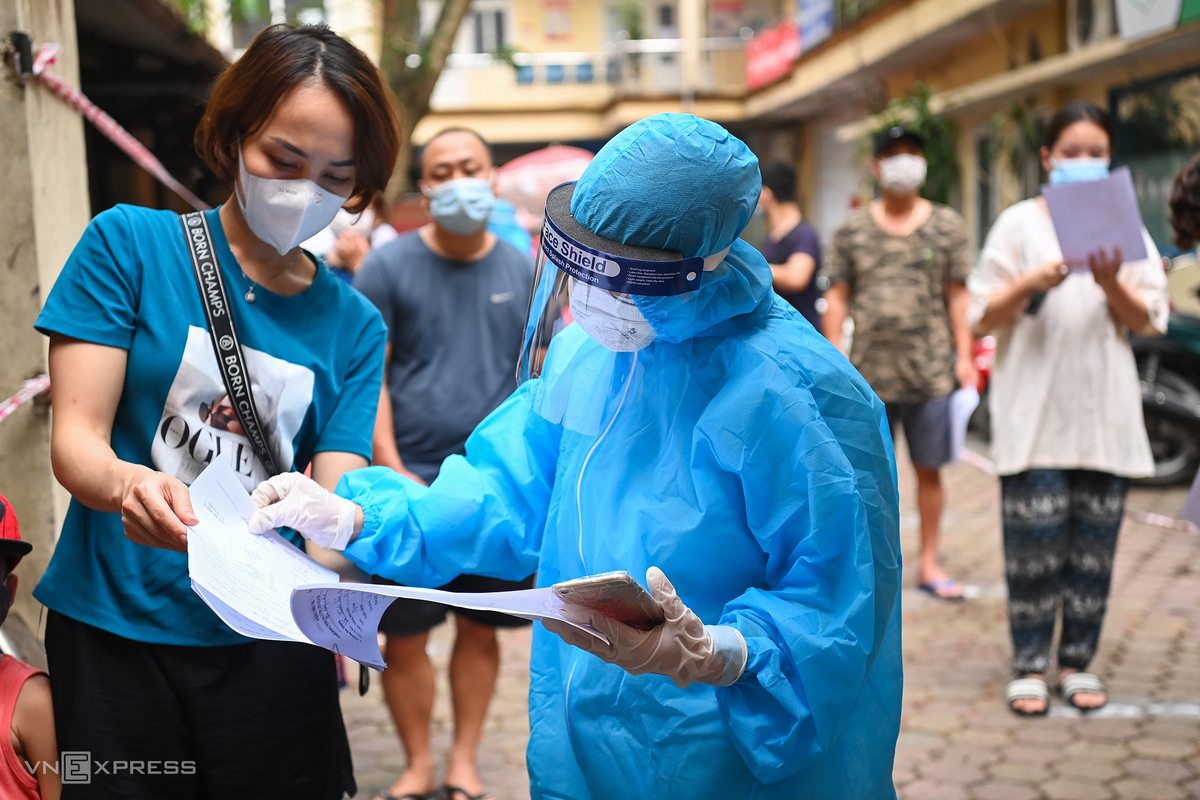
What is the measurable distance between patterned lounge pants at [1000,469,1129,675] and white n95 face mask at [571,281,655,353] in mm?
2826

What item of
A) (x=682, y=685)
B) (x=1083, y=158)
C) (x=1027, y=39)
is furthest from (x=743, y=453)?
A: (x=1027, y=39)

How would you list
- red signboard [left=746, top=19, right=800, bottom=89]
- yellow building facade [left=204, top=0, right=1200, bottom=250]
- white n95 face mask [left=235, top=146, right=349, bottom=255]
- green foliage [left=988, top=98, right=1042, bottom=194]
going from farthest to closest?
red signboard [left=746, top=19, right=800, bottom=89] < green foliage [left=988, top=98, right=1042, bottom=194] < yellow building facade [left=204, top=0, right=1200, bottom=250] < white n95 face mask [left=235, top=146, right=349, bottom=255]

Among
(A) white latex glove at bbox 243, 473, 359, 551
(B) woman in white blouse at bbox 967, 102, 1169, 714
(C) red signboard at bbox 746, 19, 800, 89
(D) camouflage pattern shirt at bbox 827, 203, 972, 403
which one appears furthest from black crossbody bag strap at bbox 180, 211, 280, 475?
(C) red signboard at bbox 746, 19, 800, 89

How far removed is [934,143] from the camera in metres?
12.5

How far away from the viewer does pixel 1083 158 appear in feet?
13.1

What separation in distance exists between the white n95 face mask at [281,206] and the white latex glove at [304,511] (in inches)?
17.0

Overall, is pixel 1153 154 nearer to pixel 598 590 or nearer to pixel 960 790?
pixel 960 790

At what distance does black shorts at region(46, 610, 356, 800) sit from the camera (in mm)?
1833

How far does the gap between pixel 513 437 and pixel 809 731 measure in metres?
0.71

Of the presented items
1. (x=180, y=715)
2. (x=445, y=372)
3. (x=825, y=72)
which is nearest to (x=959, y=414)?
(x=445, y=372)

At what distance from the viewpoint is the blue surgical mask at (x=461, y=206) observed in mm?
3758

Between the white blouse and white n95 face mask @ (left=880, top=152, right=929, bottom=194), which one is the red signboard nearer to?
white n95 face mask @ (left=880, top=152, right=929, bottom=194)

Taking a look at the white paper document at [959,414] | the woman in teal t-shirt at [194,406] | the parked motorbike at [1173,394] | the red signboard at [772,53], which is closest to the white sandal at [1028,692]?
the white paper document at [959,414]

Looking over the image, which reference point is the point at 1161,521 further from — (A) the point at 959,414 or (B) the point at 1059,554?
(B) the point at 1059,554
